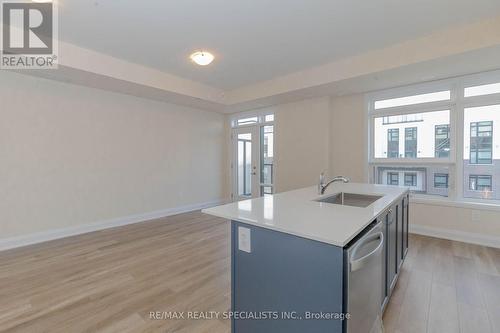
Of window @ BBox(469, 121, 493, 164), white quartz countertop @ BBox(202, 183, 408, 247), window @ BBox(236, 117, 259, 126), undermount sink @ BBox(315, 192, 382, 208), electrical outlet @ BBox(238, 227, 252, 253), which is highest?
window @ BBox(236, 117, 259, 126)

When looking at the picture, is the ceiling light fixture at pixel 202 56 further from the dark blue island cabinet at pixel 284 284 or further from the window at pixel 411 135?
the window at pixel 411 135

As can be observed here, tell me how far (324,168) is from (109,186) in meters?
4.13

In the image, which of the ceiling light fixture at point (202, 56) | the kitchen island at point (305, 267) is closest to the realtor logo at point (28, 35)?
the ceiling light fixture at point (202, 56)

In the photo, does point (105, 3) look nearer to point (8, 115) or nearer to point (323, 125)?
point (8, 115)

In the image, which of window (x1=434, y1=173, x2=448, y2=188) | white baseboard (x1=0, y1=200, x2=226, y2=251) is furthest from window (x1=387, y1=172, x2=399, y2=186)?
white baseboard (x1=0, y1=200, x2=226, y2=251)

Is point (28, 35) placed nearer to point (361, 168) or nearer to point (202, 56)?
point (202, 56)

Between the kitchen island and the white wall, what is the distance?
3.62 m

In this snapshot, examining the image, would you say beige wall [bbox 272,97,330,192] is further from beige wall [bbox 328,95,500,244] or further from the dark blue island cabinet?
the dark blue island cabinet

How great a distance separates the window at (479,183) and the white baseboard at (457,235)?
0.70 meters

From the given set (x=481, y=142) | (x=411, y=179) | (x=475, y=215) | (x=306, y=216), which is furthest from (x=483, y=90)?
(x=306, y=216)

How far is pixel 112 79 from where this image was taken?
3742 millimetres

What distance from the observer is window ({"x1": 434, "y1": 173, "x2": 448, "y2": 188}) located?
393 cm

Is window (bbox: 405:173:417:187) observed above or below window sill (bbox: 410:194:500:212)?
above

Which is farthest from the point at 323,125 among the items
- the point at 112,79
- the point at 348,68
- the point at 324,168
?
the point at 112,79
